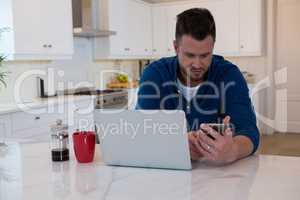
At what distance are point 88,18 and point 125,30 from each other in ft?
2.34

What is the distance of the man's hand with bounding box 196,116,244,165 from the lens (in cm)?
122

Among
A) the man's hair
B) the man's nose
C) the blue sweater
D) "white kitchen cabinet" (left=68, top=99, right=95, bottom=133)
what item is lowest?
"white kitchen cabinet" (left=68, top=99, right=95, bottom=133)

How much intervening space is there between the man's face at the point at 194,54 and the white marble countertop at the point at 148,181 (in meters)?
0.45

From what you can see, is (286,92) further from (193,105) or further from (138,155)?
(138,155)

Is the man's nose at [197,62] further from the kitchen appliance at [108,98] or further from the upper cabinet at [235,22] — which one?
the upper cabinet at [235,22]

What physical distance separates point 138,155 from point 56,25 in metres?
2.86

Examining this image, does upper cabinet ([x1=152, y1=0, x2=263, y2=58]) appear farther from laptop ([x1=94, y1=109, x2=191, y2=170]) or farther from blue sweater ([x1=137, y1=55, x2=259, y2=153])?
laptop ([x1=94, y1=109, x2=191, y2=170])

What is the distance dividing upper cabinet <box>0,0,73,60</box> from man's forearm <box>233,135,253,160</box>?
2574mm

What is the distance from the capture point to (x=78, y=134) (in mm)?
1404

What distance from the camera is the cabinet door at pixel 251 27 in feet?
18.0

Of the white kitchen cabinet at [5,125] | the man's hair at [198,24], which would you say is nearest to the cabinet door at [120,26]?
the white kitchen cabinet at [5,125]

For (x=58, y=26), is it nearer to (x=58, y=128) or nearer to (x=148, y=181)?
(x=58, y=128)

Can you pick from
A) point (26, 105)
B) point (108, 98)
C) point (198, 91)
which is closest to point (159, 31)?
point (108, 98)

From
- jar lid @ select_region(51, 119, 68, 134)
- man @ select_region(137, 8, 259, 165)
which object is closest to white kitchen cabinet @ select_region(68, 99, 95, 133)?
man @ select_region(137, 8, 259, 165)
